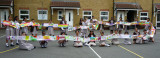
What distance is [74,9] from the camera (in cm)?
2664

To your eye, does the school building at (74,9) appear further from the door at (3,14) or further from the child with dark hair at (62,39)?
the child with dark hair at (62,39)

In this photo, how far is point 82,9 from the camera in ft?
87.9

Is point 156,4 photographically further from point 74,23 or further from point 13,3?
point 13,3

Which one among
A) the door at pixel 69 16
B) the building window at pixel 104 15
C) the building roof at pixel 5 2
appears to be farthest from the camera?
the building window at pixel 104 15

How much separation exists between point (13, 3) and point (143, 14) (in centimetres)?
2039

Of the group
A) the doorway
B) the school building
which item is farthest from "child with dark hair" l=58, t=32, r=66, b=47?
the doorway

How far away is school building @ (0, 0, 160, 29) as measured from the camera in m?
25.5

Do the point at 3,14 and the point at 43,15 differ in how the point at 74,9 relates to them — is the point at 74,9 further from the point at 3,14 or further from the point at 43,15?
the point at 3,14

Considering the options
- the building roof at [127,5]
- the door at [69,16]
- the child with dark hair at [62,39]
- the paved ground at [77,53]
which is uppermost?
the building roof at [127,5]

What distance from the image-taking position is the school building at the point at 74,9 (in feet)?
83.8

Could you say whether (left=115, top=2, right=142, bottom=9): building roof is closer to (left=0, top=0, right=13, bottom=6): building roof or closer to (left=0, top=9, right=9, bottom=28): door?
(left=0, top=0, right=13, bottom=6): building roof

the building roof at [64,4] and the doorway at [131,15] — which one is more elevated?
the building roof at [64,4]

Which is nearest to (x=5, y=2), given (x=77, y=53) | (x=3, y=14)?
(x=3, y=14)

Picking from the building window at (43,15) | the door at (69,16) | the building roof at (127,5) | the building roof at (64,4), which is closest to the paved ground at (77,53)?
the building roof at (64,4)
